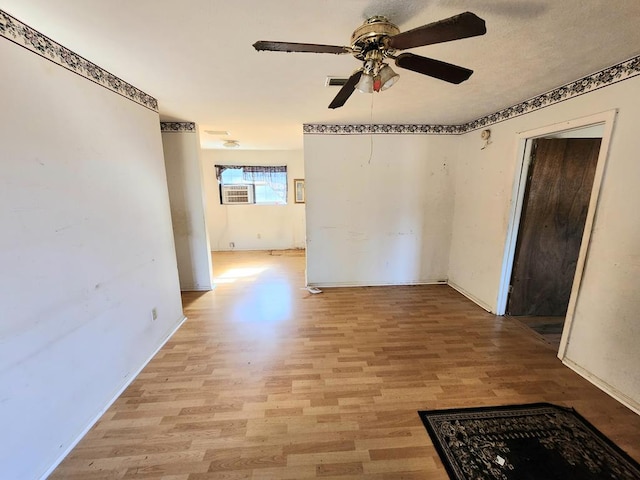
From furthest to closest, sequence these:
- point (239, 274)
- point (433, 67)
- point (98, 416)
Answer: point (239, 274), point (98, 416), point (433, 67)

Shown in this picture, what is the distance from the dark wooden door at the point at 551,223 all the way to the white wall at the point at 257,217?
4313 millimetres

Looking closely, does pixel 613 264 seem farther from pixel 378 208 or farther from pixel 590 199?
pixel 378 208

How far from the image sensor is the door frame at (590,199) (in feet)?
6.13

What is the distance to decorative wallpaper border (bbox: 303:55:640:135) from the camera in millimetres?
1758

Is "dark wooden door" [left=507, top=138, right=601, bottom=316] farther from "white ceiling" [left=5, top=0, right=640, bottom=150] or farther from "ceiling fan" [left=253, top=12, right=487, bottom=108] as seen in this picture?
"ceiling fan" [left=253, top=12, right=487, bottom=108]

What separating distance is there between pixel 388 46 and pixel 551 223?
2.71 metres

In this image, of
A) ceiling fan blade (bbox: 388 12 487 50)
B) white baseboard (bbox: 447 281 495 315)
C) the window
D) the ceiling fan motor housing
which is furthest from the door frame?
the window

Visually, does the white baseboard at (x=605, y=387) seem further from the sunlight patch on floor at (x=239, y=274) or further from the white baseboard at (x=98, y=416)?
the sunlight patch on floor at (x=239, y=274)

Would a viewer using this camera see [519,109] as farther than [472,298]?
No

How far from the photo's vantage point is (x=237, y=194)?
6039 millimetres

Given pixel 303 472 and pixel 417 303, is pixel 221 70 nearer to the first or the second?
pixel 303 472

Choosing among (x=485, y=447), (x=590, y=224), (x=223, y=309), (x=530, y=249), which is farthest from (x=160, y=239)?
(x=530, y=249)

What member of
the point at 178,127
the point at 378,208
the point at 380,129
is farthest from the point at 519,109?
the point at 178,127

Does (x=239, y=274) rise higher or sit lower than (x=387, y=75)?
lower
